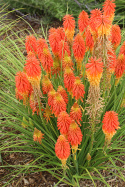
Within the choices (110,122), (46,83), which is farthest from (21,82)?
(110,122)

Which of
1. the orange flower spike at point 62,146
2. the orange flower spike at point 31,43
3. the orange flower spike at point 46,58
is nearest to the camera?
the orange flower spike at point 62,146

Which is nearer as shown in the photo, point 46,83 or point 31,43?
point 46,83

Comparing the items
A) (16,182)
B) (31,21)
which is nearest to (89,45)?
(16,182)

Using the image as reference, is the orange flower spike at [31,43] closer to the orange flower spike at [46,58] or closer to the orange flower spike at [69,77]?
the orange flower spike at [46,58]

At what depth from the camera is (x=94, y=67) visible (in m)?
1.45

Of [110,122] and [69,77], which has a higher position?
[69,77]

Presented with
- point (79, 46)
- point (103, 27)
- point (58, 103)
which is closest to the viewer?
point (103, 27)

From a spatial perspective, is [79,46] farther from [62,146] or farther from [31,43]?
[62,146]

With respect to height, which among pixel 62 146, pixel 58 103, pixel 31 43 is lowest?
pixel 62 146

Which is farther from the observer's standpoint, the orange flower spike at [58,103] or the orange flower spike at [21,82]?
the orange flower spike at [21,82]

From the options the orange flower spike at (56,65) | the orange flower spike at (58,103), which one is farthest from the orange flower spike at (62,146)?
the orange flower spike at (56,65)

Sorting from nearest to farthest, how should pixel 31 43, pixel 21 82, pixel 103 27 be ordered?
1. pixel 103 27
2. pixel 21 82
3. pixel 31 43

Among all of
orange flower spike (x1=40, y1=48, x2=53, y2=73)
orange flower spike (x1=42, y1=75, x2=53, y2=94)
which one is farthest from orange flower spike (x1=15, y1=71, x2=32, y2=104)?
orange flower spike (x1=40, y1=48, x2=53, y2=73)

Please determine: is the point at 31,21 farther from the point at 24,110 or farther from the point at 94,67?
the point at 94,67
